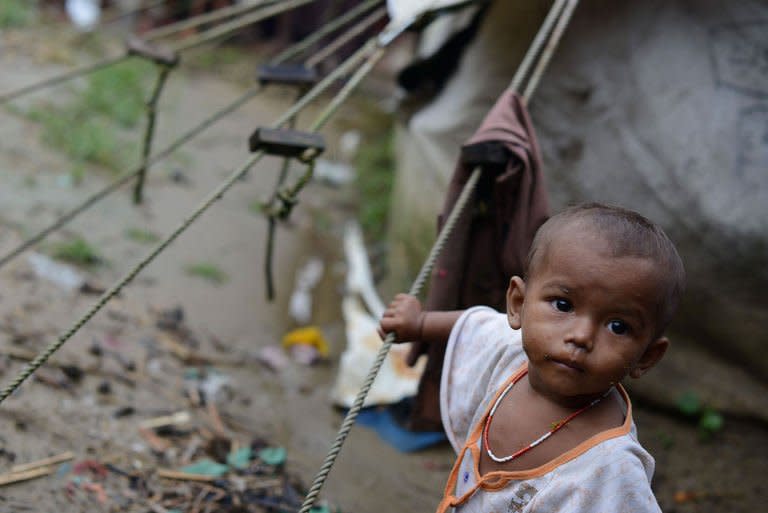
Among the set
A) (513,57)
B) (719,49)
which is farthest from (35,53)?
(719,49)

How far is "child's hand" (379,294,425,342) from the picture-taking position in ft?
5.90

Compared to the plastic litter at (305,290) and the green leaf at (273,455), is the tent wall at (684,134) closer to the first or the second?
the green leaf at (273,455)

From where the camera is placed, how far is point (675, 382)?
3148 mm

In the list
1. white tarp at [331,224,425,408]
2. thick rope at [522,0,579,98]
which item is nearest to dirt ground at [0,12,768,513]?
white tarp at [331,224,425,408]

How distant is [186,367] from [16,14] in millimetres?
4620

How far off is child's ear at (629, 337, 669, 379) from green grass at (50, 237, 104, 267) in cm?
310

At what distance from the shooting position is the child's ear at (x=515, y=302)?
155 centimetres

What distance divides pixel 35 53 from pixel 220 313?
3.36 metres

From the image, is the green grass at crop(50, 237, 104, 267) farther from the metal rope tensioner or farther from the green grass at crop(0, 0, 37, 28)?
the green grass at crop(0, 0, 37, 28)

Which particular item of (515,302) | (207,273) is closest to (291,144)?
(515,302)

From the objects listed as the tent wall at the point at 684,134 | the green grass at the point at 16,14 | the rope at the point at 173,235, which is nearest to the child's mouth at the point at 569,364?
the rope at the point at 173,235

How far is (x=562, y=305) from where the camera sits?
141cm

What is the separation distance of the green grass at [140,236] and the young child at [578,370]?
307cm

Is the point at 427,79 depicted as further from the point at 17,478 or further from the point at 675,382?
the point at 17,478
